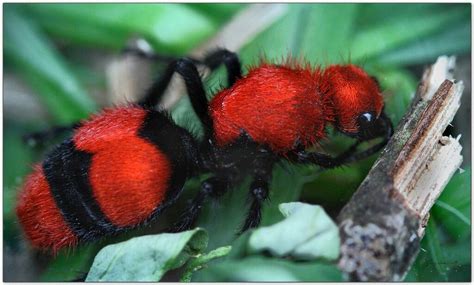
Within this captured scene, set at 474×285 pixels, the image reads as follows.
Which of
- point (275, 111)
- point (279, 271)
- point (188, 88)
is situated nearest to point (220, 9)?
point (188, 88)

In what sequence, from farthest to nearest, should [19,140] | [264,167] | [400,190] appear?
[19,140] → [264,167] → [400,190]

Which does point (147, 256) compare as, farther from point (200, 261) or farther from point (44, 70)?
point (44, 70)

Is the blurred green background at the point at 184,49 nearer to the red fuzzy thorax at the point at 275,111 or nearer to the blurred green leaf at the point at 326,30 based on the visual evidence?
the blurred green leaf at the point at 326,30

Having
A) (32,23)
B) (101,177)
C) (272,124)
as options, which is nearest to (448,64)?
(272,124)

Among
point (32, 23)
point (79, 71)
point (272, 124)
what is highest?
point (32, 23)

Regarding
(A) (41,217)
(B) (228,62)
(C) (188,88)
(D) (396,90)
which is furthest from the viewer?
(D) (396,90)

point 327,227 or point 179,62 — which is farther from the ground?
point 179,62

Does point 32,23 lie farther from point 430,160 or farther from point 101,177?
point 430,160
